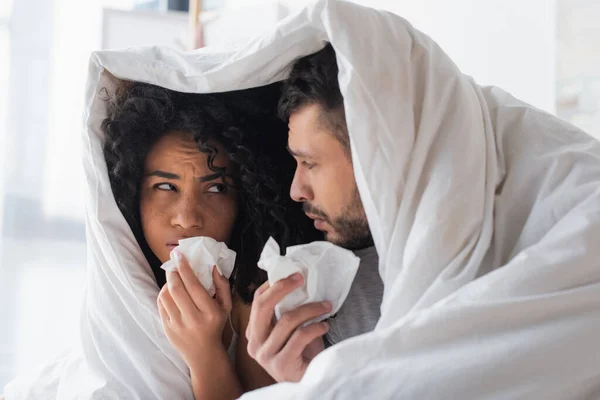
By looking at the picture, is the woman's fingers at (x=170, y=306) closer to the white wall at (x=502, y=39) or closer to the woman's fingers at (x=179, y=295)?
the woman's fingers at (x=179, y=295)

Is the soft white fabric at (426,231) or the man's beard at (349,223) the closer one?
the soft white fabric at (426,231)

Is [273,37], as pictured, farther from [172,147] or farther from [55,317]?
[55,317]

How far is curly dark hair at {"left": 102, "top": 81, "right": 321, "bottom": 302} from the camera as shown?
119 centimetres

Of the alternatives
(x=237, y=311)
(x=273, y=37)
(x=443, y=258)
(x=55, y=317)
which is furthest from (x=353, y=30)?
(x=55, y=317)

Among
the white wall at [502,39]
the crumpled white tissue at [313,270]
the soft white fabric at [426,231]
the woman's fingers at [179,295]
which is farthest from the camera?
the white wall at [502,39]

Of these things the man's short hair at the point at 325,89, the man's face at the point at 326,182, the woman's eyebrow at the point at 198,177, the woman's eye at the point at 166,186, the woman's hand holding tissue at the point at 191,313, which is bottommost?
the woman's hand holding tissue at the point at 191,313

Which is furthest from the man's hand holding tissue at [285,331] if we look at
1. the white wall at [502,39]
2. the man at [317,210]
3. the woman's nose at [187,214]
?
the white wall at [502,39]

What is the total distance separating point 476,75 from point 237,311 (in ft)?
3.01

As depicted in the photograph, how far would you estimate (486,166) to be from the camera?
877mm

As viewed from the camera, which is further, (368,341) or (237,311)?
(237,311)

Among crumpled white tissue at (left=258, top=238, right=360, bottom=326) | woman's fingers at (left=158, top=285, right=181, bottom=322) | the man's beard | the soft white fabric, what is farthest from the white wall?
woman's fingers at (left=158, top=285, right=181, bottom=322)

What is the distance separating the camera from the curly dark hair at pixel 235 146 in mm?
1188

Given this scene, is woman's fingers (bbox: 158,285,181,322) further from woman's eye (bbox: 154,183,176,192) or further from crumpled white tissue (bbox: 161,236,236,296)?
woman's eye (bbox: 154,183,176,192)

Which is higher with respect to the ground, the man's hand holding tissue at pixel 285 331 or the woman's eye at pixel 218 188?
the woman's eye at pixel 218 188
